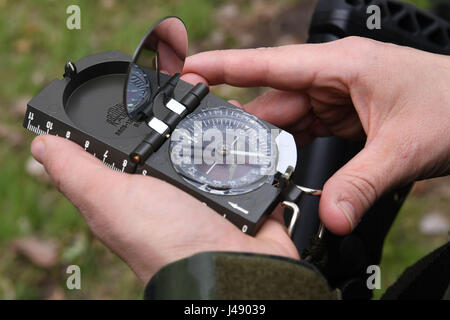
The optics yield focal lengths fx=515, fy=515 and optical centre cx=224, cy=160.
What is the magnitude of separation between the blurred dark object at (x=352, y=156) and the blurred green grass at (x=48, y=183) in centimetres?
63

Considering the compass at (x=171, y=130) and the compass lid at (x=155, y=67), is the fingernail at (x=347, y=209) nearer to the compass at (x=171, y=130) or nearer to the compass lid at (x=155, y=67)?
the compass at (x=171, y=130)

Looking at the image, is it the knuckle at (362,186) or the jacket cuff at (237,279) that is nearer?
the jacket cuff at (237,279)

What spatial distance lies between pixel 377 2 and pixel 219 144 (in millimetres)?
743

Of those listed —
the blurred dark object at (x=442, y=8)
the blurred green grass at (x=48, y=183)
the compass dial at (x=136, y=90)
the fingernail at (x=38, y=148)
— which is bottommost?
the blurred green grass at (x=48, y=183)

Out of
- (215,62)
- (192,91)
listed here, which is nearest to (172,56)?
(192,91)

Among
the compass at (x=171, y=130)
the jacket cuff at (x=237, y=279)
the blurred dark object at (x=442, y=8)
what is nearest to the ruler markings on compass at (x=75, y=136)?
the compass at (x=171, y=130)

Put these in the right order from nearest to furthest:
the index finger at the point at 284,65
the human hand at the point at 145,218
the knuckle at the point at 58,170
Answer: the human hand at the point at 145,218, the knuckle at the point at 58,170, the index finger at the point at 284,65

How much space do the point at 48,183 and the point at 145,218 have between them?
1.28 metres

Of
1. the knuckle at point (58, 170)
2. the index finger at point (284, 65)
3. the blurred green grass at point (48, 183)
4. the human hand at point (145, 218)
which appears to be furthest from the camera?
the blurred green grass at point (48, 183)

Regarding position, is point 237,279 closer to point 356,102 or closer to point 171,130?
point 171,130

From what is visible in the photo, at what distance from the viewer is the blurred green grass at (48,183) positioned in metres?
2.14

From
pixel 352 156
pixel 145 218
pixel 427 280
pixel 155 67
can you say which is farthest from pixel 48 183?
pixel 427 280

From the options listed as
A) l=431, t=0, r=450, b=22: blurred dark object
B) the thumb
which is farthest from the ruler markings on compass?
l=431, t=0, r=450, b=22: blurred dark object

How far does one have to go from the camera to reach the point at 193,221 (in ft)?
3.99
